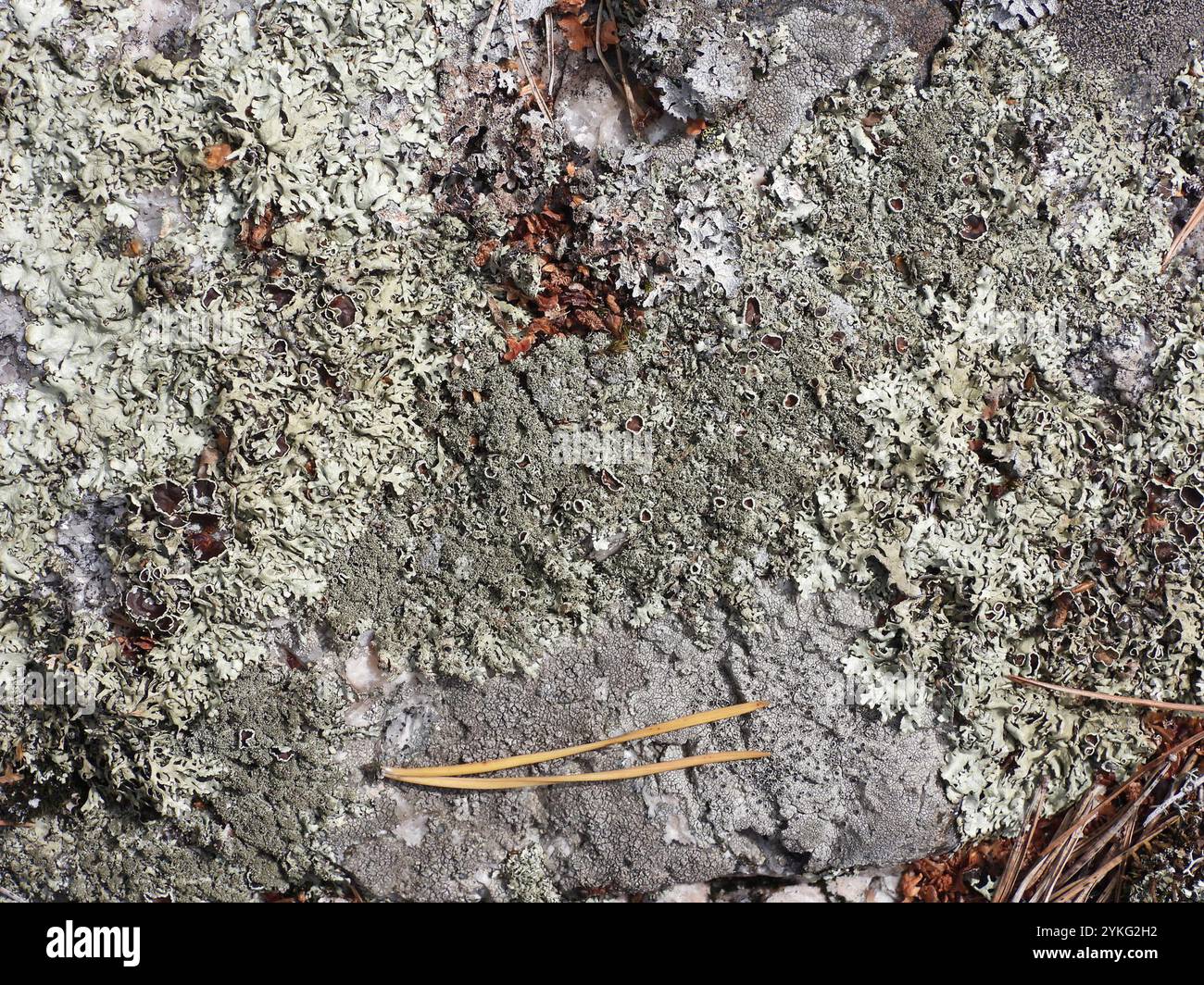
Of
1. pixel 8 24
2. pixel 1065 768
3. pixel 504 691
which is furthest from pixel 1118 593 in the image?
pixel 8 24

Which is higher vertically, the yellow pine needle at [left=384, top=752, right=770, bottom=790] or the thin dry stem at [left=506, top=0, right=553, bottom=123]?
the thin dry stem at [left=506, top=0, right=553, bottom=123]

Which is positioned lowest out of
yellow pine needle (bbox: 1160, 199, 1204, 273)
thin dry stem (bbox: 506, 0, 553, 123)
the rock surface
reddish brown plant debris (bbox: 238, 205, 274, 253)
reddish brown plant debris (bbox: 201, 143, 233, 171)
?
the rock surface

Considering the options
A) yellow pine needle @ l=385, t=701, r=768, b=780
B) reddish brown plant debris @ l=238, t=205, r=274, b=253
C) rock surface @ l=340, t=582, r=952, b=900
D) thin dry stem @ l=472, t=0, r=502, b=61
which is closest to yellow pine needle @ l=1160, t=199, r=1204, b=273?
rock surface @ l=340, t=582, r=952, b=900

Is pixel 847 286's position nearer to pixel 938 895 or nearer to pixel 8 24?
pixel 938 895

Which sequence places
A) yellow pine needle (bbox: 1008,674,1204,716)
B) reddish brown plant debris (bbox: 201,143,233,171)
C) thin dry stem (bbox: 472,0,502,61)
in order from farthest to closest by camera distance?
yellow pine needle (bbox: 1008,674,1204,716), thin dry stem (bbox: 472,0,502,61), reddish brown plant debris (bbox: 201,143,233,171)

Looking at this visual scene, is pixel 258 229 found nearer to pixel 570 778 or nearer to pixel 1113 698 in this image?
pixel 570 778

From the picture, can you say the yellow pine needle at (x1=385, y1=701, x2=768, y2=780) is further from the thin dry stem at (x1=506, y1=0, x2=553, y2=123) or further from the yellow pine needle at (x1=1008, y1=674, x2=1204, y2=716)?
the thin dry stem at (x1=506, y1=0, x2=553, y2=123)

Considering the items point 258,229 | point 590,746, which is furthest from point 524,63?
point 590,746
